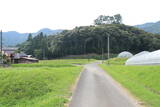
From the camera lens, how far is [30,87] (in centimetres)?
2412

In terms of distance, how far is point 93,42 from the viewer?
124 m

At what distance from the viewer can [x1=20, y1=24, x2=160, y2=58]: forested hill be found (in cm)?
12306

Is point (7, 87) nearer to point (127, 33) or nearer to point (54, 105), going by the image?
point (54, 105)

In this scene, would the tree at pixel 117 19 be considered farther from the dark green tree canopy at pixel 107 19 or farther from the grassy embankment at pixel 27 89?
the grassy embankment at pixel 27 89

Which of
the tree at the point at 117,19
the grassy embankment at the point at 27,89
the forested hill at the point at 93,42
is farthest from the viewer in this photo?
the tree at the point at 117,19

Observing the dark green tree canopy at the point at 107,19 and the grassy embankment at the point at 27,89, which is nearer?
the grassy embankment at the point at 27,89

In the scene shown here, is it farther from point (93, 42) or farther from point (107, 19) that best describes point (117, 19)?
point (93, 42)

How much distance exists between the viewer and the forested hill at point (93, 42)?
123 metres

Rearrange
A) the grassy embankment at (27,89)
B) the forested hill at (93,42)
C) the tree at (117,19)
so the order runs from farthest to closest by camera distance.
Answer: the tree at (117,19), the forested hill at (93,42), the grassy embankment at (27,89)

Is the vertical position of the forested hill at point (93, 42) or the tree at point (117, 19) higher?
the tree at point (117, 19)

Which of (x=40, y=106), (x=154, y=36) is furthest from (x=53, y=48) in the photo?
(x=40, y=106)

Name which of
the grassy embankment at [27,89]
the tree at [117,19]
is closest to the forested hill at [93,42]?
the tree at [117,19]

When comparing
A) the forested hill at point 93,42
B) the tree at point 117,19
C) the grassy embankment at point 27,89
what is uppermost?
the tree at point 117,19

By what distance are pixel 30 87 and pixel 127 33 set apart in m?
106
